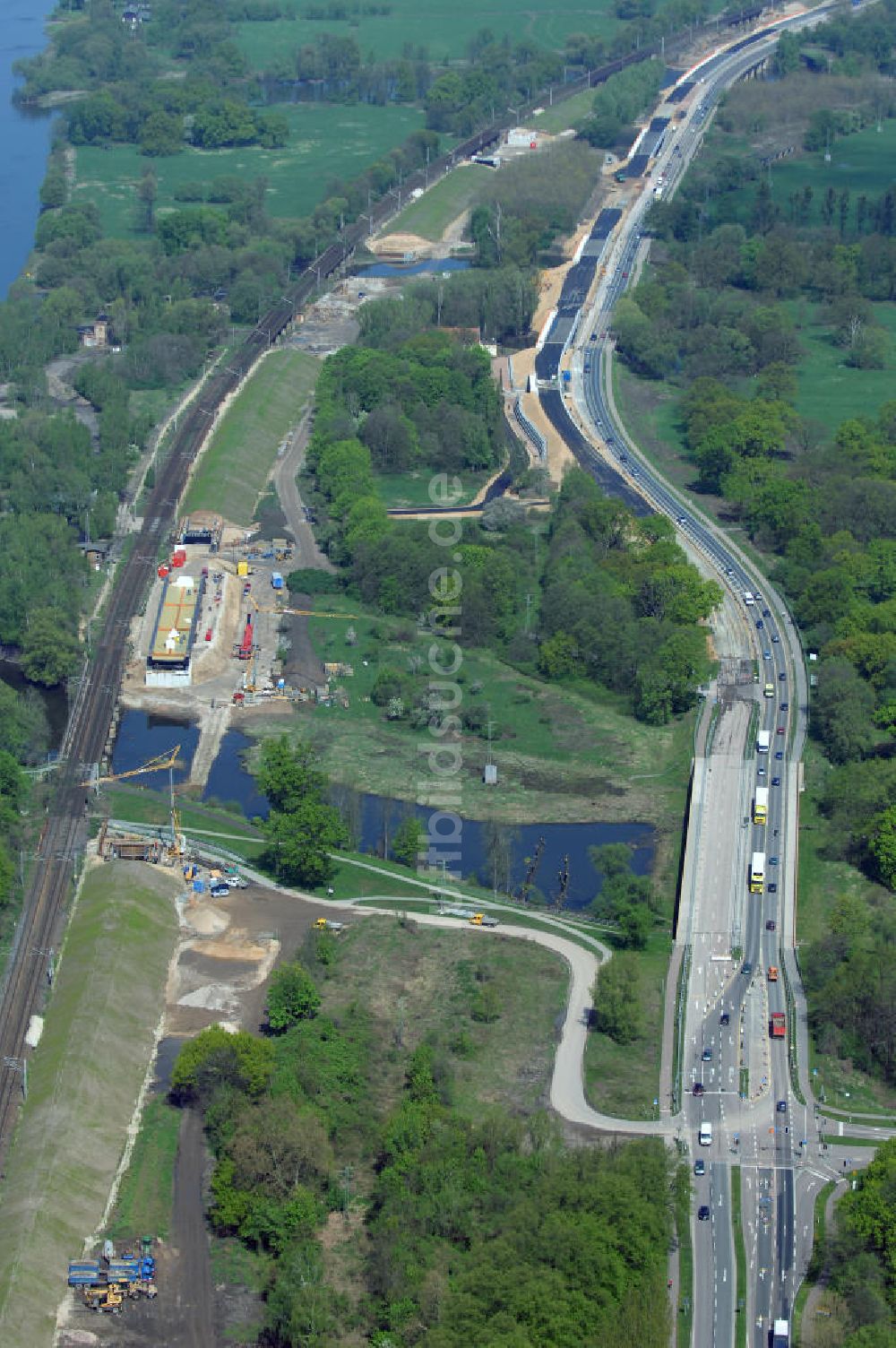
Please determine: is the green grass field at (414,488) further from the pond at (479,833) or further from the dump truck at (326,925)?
the dump truck at (326,925)

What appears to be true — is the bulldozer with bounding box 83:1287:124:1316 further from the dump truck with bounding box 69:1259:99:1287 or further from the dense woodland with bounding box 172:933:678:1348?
the dense woodland with bounding box 172:933:678:1348

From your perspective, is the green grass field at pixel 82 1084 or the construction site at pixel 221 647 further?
the construction site at pixel 221 647

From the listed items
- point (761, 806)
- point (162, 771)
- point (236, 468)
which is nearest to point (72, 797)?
point (162, 771)

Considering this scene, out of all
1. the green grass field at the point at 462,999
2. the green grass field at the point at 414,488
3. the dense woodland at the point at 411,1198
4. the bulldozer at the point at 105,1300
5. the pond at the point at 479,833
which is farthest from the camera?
the green grass field at the point at 414,488

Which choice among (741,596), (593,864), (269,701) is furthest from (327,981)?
(741,596)

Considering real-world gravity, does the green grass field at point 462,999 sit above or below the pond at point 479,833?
above

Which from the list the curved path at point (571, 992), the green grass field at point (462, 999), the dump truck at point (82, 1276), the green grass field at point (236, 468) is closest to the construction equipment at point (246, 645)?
the green grass field at point (236, 468)

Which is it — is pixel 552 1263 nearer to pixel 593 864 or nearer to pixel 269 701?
pixel 593 864
